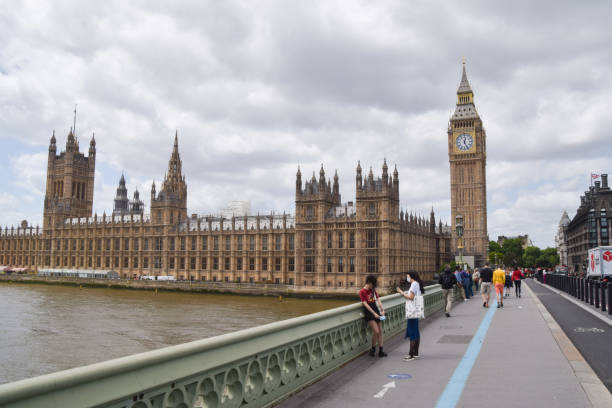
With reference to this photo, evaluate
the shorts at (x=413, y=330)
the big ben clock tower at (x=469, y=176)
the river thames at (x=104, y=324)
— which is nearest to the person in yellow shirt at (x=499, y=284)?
the shorts at (x=413, y=330)

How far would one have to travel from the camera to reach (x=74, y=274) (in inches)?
4348

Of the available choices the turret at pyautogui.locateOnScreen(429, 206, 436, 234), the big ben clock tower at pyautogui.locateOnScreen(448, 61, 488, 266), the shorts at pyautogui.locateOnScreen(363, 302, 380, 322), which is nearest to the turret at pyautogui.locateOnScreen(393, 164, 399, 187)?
the turret at pyautogui.locateOnScreen(429, 206, 436, 234)

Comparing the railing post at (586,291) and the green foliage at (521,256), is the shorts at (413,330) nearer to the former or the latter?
the railing post at (586,291)

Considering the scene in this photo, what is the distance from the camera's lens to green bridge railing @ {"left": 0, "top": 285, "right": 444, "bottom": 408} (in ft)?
13.2

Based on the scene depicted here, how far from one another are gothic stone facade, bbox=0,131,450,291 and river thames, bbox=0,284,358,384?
8.70 m

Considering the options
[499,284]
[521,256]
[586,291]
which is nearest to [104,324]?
[499,284]

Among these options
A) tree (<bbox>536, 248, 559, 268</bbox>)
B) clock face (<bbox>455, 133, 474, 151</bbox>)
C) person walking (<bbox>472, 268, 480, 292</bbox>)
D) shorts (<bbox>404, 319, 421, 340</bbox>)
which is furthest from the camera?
tree (<bbox>536, 248, 559, 268</bbox>)

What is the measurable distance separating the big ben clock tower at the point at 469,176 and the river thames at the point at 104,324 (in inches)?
2332

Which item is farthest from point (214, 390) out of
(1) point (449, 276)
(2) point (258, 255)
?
(2) point (258, 255)

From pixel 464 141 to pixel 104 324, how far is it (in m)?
98.4

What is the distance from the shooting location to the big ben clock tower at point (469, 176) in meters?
116

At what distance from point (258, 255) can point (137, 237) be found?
32252 millimetres

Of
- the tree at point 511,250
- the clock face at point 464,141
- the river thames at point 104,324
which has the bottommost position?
the river thames at point 104,324

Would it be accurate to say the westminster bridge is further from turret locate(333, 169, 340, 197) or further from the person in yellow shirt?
turret locate(333, 169, 340, 197)
